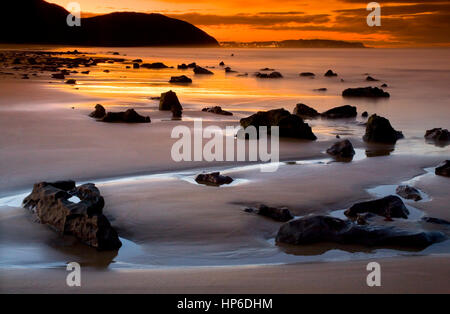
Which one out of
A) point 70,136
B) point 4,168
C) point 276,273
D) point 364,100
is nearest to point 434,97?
point 364,100

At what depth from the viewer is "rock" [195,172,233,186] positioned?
688 cm

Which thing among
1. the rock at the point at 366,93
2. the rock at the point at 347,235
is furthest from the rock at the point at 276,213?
the rock at the point at 366,93

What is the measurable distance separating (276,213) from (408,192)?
183 cm

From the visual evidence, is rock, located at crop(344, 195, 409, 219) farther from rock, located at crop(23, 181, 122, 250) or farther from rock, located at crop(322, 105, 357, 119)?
rock, located at crop(322, 105, 357, 119)

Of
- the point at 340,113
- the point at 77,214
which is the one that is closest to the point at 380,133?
the point at 340,113

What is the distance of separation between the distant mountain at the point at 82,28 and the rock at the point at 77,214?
4742 inches

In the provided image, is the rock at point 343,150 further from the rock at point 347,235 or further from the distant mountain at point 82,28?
the distant mountain at point 82,28

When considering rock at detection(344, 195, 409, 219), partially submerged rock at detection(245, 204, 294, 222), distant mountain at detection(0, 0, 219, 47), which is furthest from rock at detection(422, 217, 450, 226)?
distant mountain at detection(0, 0, 219, 47)
